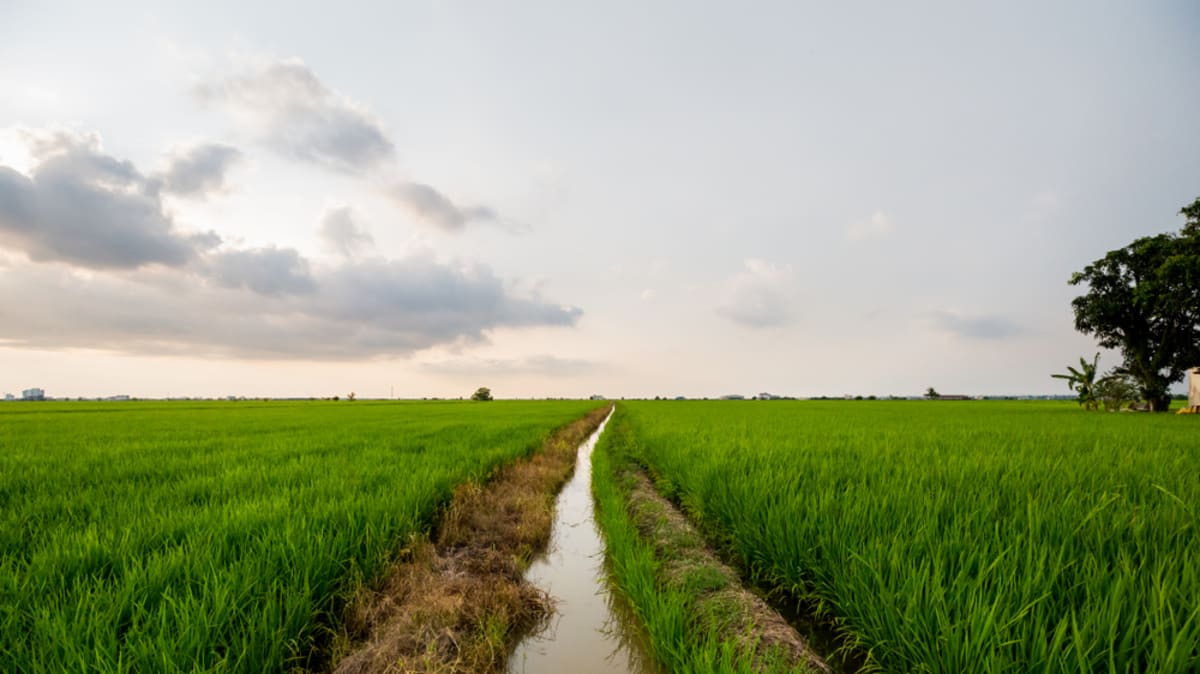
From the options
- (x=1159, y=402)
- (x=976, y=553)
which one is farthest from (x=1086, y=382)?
(x=976, y=553)

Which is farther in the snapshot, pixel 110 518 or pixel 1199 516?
pixel 110 518

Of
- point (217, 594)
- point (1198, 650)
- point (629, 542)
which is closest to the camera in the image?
point (1198, 650)

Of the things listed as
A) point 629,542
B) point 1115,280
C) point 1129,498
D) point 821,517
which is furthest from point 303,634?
point 1115,280

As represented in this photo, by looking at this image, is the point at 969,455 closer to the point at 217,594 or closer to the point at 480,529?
the point at 480,529

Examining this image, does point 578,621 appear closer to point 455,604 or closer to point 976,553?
point 455,604

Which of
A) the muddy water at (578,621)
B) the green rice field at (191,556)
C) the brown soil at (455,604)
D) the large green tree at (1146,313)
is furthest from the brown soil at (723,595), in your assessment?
the large green tree at (1146,313)

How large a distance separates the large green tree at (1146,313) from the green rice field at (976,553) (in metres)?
24.7

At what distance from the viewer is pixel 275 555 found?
2992 mm

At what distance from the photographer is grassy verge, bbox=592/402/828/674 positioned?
2.34 meters

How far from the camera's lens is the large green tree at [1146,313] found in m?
21.3

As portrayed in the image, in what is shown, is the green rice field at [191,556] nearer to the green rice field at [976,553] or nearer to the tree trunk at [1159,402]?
the green rice field at [976,553]

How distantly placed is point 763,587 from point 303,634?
348 cm

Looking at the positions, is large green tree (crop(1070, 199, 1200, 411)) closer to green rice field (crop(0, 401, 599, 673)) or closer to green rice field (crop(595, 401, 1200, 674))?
green rice field (crop(595, 401, 1200, 674))

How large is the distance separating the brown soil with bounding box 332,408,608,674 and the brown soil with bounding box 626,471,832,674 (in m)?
1.21
